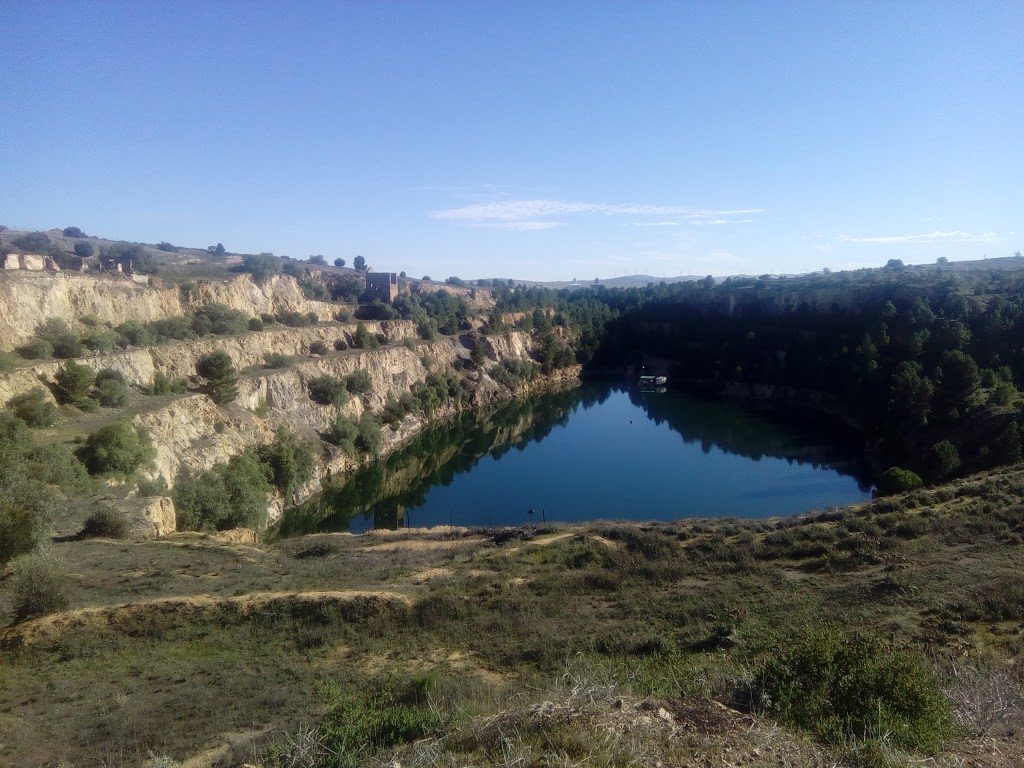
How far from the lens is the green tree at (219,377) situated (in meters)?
33.0

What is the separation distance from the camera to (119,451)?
22469 mm

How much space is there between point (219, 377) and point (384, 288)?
147ft

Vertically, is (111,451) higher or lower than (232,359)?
lower

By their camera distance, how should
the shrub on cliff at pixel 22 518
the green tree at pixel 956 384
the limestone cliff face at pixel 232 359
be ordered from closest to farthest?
the shrub on cliff at pixel 22 518, the limestone cliff face at pixel 232 359, the green tree at pixel 956 384

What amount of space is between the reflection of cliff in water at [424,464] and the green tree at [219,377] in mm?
7464

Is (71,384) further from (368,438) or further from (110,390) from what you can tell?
(368,438)

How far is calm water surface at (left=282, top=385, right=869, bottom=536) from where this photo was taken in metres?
31.6

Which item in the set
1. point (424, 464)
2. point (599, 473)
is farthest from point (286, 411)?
point (599, 473)

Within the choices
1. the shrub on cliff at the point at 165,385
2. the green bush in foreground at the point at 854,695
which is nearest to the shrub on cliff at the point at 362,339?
the shrub on cliff at the point at 165,385

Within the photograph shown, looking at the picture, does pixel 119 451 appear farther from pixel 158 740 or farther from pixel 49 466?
pixel 158 740

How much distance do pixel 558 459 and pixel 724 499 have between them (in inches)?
531

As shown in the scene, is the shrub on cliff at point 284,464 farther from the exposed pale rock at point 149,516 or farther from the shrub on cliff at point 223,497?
the exposed pale rock at point 149,516

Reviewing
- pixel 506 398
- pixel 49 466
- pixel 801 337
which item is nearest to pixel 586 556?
pixel 49 466

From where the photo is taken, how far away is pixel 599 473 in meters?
38.8
